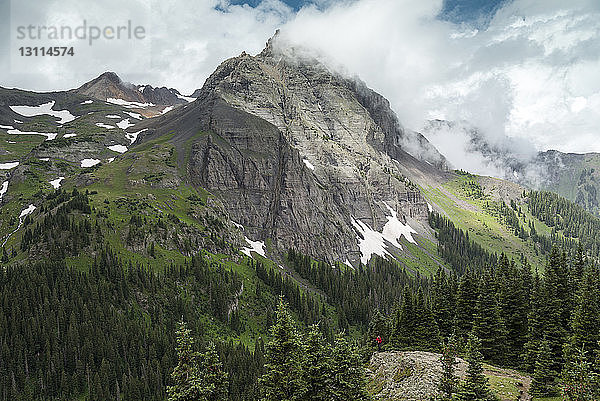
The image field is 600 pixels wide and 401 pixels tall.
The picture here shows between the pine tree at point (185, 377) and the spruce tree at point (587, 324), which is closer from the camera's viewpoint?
the pine tree at point (185, 377)

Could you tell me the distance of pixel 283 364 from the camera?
29.0 m

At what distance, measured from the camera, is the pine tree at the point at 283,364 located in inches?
1125

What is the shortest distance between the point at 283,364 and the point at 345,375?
4.71 meters

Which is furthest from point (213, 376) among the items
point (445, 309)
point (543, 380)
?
point (445, 309)

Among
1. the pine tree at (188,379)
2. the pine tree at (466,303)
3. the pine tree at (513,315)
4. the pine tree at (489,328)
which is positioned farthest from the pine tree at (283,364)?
the pine tree at (466,303)

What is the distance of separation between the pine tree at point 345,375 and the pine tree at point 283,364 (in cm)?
262

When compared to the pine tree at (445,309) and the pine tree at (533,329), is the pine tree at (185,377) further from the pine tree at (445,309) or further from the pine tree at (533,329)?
the pine tree at (445,309)

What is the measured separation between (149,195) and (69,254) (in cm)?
5300

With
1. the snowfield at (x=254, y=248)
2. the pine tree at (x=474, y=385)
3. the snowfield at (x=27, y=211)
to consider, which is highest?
the snowfield at (x=27, y=211)

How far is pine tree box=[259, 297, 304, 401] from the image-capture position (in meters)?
28.6

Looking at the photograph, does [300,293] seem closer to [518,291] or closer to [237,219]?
[237,219]

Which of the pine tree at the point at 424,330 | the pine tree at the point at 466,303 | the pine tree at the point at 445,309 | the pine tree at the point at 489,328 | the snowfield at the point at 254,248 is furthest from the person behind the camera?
the snowfield at the point at 254,248

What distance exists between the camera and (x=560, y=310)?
51.2 metres

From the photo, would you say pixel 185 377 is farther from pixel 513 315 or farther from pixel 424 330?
pixel 513 315
